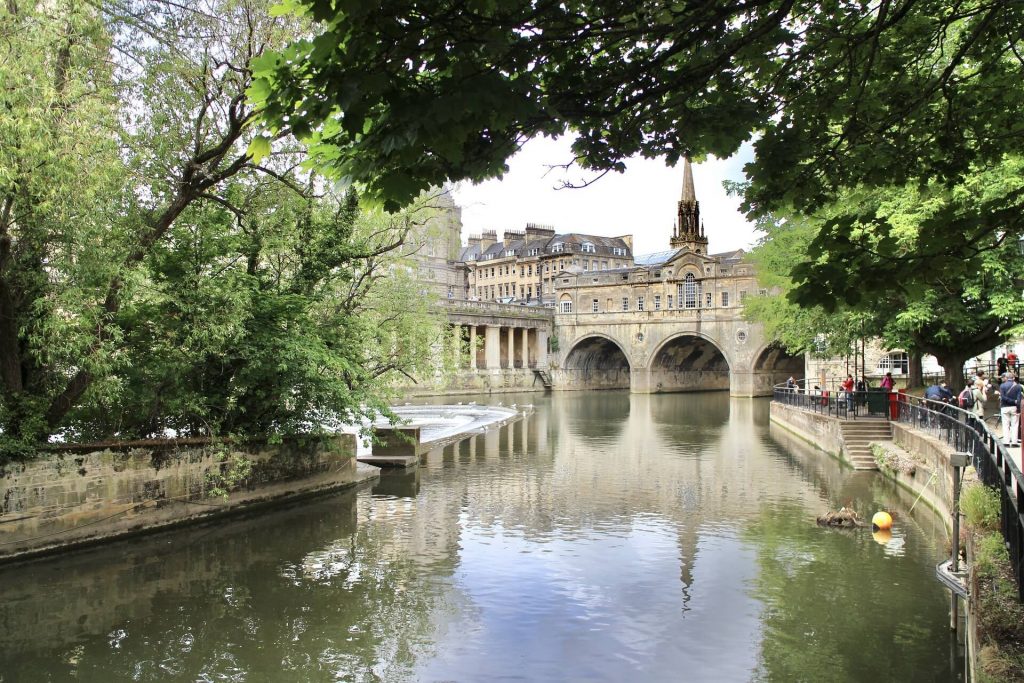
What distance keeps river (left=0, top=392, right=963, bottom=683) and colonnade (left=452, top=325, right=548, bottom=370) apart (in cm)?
4915

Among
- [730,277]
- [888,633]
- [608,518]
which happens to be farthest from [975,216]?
[730,277]

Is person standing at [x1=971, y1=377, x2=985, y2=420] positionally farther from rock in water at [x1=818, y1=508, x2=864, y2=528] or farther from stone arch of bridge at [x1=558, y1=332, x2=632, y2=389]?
stone arch of bridge at [x1=558, y1=332, x2=632, y2=389]

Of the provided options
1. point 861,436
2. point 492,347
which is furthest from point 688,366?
point 861,436

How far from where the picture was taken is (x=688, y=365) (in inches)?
2899

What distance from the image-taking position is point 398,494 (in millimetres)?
19312

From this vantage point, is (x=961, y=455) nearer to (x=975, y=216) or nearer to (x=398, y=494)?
(x=975, y=216)

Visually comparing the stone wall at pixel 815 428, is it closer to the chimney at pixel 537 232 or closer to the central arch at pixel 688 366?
the central arch at pixel 688 366

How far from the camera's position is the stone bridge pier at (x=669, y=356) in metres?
62.9

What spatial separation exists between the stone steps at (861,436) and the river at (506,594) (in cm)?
327

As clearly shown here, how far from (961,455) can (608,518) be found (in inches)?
309

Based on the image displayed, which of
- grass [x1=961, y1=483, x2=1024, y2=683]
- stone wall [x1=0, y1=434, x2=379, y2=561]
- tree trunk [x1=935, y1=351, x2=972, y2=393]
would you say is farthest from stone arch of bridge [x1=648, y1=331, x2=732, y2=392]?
grass [x1=961, y1=483, x2=1024, y2=683]

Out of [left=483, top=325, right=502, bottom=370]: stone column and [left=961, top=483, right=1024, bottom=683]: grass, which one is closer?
[left=961, top=483, right=1024, bottom=683]: grass

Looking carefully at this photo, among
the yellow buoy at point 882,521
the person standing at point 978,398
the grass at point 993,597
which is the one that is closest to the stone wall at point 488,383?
the person standing at point 978,398

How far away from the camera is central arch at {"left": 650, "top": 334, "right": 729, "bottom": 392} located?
6881 centimetres
